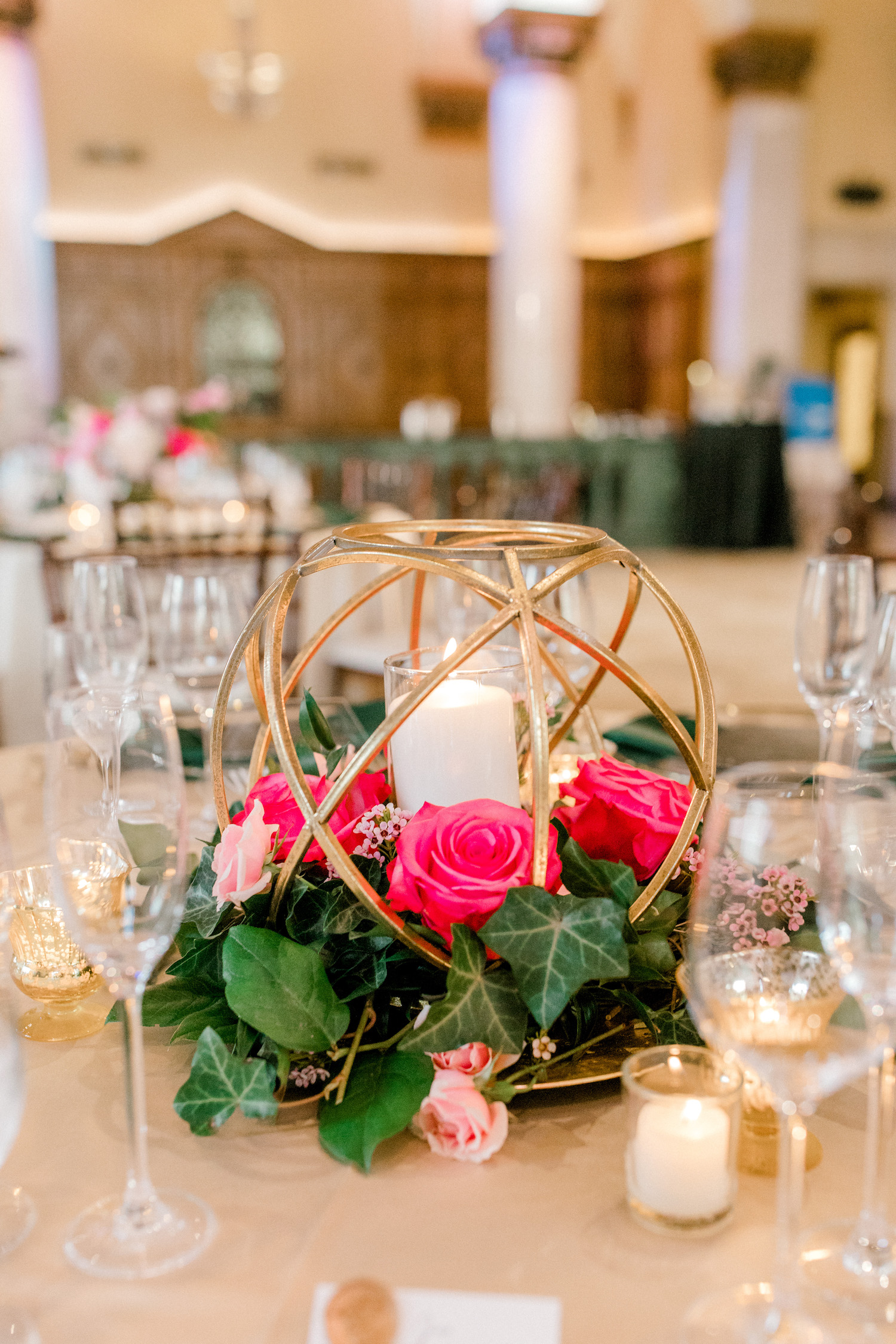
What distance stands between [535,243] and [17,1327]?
11.0 meters

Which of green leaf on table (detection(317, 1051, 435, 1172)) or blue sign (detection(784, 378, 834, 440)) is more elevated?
blue sign (detection(784, 378, 834, 440))

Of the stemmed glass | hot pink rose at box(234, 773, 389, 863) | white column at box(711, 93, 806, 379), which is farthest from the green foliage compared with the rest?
white column at box(711, 93, 806, 379)

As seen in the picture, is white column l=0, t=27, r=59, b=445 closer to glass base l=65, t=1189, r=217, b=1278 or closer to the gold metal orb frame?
the gold metal orb frame

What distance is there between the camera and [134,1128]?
0.64 meters

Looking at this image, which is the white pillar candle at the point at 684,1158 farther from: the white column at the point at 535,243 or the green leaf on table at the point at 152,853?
the white column at the point at 535,243

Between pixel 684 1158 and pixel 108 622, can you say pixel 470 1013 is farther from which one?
pixel 108 622

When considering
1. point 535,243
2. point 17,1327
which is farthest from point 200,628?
point 535,243

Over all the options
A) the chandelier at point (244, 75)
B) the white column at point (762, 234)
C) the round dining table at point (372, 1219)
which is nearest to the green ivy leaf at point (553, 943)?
the round dining table at point (372, 1219)

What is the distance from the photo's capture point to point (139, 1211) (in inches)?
25.5

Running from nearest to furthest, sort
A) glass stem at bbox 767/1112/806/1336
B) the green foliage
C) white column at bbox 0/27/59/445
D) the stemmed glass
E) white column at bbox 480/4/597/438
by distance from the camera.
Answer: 1. glass stem at bbox 767/1112/806/1336
2. the green foliage
3. the stemmed glass
4. white column at bbox 0/27/59/445
5. white column at bbox 480/4/597/438

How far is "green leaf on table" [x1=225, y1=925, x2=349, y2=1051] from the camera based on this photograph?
2.35 ft

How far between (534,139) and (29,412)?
4.87 metres

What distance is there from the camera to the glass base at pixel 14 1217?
643mm

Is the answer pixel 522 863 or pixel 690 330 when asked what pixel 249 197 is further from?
pixel 522 863
